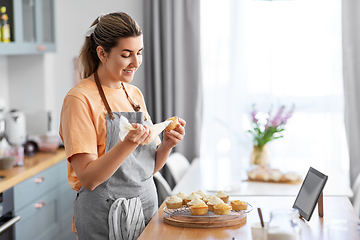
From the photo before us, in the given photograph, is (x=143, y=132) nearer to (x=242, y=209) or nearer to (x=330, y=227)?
(x=242, y=209)

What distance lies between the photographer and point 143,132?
1.46 m

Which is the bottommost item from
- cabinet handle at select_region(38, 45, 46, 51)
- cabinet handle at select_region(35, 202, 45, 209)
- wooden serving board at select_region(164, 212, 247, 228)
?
cabinet handle at select_region(35, 202, 45, 209)

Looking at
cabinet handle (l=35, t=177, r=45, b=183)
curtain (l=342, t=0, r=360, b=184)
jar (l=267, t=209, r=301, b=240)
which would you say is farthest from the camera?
Result: curtain (l=342, t=0, r=360, b=184)

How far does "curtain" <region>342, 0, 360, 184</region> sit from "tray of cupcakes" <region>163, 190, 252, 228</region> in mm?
2350

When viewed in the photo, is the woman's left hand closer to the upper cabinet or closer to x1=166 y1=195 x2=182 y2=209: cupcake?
x1=166 y1=195 x2=182 y2=209: cupcake

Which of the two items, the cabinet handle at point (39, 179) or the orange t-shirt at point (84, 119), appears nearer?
the orange t-shirt at point (84, 119)

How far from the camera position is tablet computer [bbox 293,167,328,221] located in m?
1.58

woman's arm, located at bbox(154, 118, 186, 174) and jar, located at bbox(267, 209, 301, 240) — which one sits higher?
woman's arm, located at bbox(154, 118, 186, 174)

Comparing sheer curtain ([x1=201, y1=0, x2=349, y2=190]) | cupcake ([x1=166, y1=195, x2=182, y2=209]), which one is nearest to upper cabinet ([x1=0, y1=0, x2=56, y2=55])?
sheer curtain ([x1=201, y1=0, x2=349, y2=190])

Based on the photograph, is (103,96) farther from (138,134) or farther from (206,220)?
(206,220)

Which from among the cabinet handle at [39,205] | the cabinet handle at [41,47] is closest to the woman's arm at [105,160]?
the cabinet handle at [39,205]

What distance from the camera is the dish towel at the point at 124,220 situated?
64.1 inches

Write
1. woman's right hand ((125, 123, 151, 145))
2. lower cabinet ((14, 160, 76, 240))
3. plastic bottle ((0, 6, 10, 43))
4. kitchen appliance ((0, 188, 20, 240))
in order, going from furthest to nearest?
Answer: plastic bottle ((0, 6, 10, 43)) < lower cabinet ((14, 160, 76, 240)) < kitchen appliance ((0, 188, 20, 240)) < woman's right hand ((125, 123, 151, 145))

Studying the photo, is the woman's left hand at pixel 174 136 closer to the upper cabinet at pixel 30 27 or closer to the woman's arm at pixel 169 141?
the woman's arm at pixel 169 141
